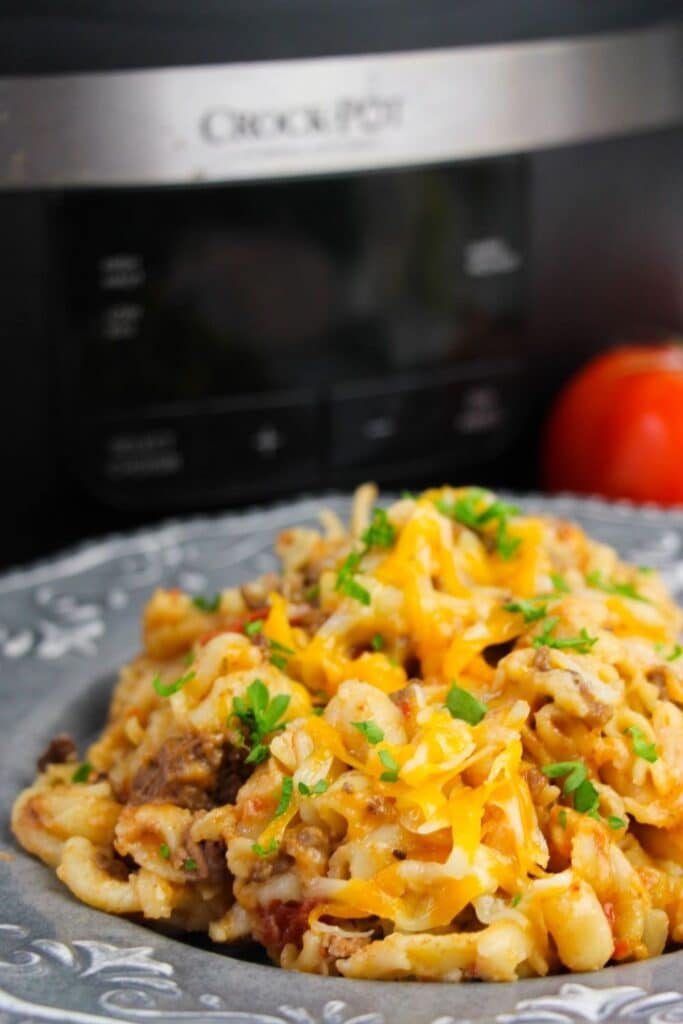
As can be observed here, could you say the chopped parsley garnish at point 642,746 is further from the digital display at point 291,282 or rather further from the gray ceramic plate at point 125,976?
the digital display at point 291,282

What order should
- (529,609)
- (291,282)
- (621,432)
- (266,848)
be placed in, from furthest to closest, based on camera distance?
1. (621,432)
2. (291,282)
3. (529,609)
4. (266,848)

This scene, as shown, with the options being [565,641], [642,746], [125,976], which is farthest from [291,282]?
[125,976]

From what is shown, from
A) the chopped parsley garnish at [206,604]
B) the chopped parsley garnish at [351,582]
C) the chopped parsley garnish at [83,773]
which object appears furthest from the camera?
the chopped parsley garnish at [206,604]

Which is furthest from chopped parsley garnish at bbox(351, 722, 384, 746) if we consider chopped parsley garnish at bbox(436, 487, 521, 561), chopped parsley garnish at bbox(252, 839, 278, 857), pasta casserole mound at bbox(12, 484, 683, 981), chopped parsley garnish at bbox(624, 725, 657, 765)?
chopped parsley garnish at bbox(436, 487, 521, 561)

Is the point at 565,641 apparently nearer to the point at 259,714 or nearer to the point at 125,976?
the point at 259,714

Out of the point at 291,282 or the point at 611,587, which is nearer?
the point at 611,587

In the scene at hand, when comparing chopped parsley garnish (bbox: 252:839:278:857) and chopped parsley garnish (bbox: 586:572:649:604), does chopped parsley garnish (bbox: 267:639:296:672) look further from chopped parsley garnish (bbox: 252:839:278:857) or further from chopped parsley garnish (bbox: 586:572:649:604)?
chopped parsley garnish (bbox: 586:572:649:604)

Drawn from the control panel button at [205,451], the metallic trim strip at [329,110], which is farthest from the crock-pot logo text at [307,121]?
the control panel button at [205,451]
